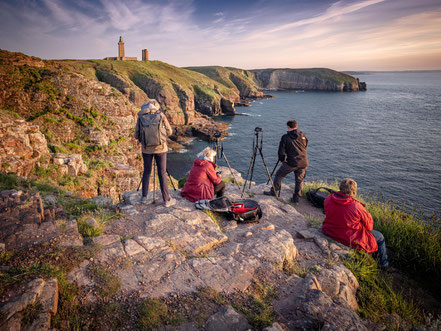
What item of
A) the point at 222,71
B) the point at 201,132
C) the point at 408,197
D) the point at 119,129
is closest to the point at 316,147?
the point at 408,197

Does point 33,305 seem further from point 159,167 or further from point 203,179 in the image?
point 203,179

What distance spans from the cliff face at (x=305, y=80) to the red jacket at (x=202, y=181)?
15343 centimetres

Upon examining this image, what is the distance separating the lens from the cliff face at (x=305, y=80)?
133 meters

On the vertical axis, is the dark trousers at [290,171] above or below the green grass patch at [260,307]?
above

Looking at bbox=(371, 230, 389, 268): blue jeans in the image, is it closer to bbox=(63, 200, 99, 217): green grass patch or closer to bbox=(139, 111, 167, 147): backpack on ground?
bbox=(139, 111, 167, 147): backpack on ground

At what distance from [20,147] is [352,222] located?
11.9 metres

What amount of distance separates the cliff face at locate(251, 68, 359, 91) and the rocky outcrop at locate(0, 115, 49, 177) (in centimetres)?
15468

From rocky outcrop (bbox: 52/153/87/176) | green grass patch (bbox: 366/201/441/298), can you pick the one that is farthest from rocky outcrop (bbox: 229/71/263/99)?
green grass patch (bbox: 366/201/441/298)

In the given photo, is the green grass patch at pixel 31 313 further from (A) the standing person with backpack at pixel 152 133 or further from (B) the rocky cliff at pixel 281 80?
(B) the rocky cliff at pixel 281 80

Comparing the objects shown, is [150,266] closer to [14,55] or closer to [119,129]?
[119,129]

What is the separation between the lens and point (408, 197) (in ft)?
73.4

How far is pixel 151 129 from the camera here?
5.49 metres

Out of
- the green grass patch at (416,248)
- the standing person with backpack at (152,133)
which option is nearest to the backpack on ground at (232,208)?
the standing person with backpack at (152,133)

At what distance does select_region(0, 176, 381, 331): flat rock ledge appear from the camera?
286 cm
